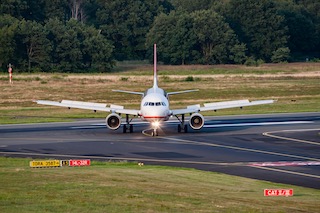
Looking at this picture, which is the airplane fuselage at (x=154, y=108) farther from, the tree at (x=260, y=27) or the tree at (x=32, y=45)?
the tree at (x=260, y=27)

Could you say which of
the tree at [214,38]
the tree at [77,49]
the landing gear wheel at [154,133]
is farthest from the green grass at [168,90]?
the tree at [214,38]

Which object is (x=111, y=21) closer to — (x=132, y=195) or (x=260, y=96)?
A: (x=260, y=96)

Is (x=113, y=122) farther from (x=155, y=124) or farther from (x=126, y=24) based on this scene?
(x=126, y=24)

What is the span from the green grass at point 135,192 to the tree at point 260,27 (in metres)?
129

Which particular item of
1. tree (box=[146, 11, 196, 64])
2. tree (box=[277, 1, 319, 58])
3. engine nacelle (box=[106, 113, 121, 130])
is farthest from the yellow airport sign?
tree (box=[277, 1, 319, 58])

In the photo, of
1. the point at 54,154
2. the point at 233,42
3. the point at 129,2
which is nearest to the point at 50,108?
the point at 54,154

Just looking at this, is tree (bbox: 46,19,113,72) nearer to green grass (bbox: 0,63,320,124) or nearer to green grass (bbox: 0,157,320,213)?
green grass (bbox: 0,63,320,124)

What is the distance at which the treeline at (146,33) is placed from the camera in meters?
134

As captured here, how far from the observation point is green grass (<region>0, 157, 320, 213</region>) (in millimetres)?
23688

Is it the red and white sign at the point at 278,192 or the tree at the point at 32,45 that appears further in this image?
the tree at the point at 32,45

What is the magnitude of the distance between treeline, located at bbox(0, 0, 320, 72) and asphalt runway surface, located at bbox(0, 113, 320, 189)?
244ft

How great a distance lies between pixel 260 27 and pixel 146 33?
22710 mm

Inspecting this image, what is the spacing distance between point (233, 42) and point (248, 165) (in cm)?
11812

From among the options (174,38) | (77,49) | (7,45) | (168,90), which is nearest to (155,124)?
(168,90)
